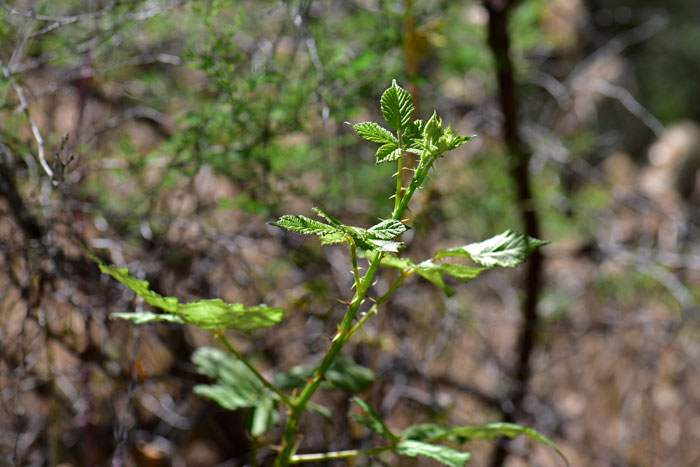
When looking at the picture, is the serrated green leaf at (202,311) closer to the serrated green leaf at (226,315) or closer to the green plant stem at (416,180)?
the serrated green leaf at (226,315)

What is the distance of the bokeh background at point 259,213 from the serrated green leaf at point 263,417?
11 cm

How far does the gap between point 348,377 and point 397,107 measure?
524mm

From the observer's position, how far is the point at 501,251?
2.40 ft

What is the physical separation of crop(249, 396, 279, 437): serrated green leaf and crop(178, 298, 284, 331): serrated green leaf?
0.24 m

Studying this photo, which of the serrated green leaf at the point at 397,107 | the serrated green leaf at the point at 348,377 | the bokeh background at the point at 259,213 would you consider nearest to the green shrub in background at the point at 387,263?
the serrated green leaf at the point at 397,107

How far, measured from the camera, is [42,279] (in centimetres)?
108

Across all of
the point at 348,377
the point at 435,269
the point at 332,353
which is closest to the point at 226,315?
the point at 332,353

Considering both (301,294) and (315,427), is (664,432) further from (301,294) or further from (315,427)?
(301,294)

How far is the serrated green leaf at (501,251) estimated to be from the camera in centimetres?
71

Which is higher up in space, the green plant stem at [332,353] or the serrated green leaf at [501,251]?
the serrated green leaf at [501,251]

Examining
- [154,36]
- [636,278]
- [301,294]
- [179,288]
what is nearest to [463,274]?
[301,294]

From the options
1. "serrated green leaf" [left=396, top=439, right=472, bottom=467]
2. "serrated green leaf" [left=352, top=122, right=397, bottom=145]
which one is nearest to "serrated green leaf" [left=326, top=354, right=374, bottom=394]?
"serrated green leaf" [left=396, top=439, right=472, bottom=467]

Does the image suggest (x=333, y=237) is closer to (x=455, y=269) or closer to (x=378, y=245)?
(x=378, y=245)

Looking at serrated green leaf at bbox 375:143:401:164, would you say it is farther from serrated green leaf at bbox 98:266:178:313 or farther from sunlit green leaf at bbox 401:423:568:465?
sunlit green leaf at bbox 401:423:568:465
